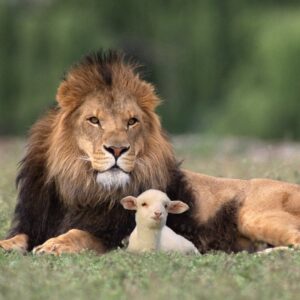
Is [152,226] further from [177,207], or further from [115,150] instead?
[115,150]

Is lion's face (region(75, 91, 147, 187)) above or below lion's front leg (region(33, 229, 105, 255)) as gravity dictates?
above

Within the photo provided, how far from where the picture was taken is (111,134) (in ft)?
26.0

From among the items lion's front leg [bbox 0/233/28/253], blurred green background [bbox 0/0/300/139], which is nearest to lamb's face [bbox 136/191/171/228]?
lion's front leg [bbox 0/233/28/253]

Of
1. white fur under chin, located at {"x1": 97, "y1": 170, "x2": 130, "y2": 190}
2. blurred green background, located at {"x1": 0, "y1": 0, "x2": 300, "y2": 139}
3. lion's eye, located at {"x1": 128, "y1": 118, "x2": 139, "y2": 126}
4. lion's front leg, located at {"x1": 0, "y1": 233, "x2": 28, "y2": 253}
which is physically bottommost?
blurred green background, located at {"x1": 0, "y1": 0, "x2": 300, "y2": 139}

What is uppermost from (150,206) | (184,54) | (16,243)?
(150,206)

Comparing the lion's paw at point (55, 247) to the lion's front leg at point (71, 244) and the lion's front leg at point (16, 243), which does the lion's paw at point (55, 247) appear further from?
the lion's front leg at point (16, 243)

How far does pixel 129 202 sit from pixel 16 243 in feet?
2.32

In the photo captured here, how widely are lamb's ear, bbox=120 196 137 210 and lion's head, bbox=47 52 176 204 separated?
168mm

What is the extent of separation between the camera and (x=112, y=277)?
641 centimetres

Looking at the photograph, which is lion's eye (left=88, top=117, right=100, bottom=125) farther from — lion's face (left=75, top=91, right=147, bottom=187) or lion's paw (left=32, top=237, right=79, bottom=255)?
lion's paw (left=32, top=237, right=79, bottom=255)

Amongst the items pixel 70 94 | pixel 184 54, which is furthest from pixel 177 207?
pixel 184 54

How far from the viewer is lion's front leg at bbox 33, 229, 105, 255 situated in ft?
25.1

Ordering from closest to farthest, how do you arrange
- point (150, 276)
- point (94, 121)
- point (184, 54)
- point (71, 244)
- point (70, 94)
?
point (150, 276), point (71, 244), point (94, 121), point (70, 94), point (184, 54)

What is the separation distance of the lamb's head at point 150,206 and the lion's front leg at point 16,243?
644 millimetres
